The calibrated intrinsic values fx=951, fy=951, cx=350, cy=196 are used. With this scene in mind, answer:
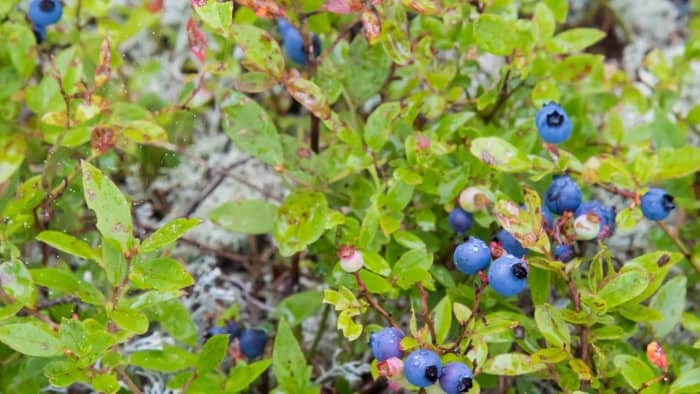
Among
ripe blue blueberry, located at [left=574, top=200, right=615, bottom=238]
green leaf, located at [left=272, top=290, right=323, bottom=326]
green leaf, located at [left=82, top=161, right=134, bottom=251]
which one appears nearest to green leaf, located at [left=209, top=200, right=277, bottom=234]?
green leaf, located at [left=272, top=290, right=323, bottom=326]

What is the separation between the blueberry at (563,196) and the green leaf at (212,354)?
651 mm

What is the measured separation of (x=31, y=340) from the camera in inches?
58.6

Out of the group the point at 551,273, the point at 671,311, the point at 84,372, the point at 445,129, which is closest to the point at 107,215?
the point at 84,372

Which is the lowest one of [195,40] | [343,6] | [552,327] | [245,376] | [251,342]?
[251,342]

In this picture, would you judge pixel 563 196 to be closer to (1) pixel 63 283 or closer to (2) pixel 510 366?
(2) pixel 510 366

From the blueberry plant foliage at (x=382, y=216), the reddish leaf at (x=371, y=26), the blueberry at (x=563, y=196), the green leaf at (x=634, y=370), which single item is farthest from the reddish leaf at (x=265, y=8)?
the green leaf at (x=634, y=370)

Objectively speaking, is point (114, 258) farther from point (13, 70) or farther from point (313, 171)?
point (13, 70)

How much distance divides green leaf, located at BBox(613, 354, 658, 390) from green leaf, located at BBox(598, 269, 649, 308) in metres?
0.09

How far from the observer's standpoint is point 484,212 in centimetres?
178

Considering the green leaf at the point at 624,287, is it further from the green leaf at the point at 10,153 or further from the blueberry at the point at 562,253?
the green leaf at the point at 10,153

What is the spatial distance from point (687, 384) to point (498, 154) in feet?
1.64

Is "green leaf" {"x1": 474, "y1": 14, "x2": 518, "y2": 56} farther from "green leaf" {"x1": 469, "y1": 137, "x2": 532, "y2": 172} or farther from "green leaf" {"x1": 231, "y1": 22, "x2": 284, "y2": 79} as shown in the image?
"green leaf" {"x1": 231, "y1": 22, "x2": 284, "y2": 79}

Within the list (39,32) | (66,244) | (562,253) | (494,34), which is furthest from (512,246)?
(39,32)

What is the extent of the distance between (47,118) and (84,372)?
563 mm
